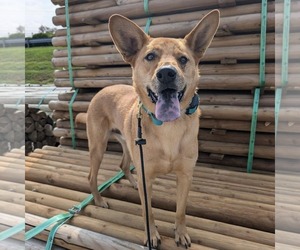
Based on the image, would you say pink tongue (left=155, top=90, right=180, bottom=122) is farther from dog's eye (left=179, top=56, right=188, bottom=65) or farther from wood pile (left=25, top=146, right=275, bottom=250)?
wood pile (left=25, top=146, right=275, bottom=250)

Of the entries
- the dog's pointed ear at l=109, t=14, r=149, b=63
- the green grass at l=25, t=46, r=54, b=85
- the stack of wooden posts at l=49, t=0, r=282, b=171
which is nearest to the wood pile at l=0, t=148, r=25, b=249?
the dog's pointed ear at l=109, t=14, r=149, b=63

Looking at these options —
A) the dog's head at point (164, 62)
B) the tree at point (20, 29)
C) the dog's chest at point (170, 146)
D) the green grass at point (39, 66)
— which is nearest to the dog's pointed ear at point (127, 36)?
the dog's head at point (164, 62)

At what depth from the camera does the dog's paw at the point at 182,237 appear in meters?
2.48

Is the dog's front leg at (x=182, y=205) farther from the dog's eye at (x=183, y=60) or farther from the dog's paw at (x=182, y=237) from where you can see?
the dog's eye at (x=183, y=60)

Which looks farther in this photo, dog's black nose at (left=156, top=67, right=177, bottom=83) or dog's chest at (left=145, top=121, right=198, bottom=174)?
dog's chest at (left=145, top=121, right=198, bottom=174)

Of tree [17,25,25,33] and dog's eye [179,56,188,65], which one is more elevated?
tree [17,25,25,33]

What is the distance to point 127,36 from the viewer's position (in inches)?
98.0

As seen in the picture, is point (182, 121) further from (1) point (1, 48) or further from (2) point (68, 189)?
(2) point (68, 189)

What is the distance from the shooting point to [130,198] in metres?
3.47

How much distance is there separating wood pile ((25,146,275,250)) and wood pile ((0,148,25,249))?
3.35 ft

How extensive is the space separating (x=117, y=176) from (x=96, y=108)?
996 millimetres

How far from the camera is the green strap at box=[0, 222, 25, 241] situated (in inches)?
71.4

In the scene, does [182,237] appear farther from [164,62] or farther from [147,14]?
[147,14]

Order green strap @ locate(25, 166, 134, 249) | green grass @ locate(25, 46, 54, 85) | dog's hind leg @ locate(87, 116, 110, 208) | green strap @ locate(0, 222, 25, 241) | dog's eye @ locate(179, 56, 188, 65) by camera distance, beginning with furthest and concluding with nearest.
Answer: green grass @ locate(25, 46, 54, 85), dog's hind leg @ locate(87, 116, 110, 208), green strap @ locate(25, 166, 134, 249), dog's eye @ locate(179, 56, 188, 65), green strap @ locate(0, 222, 25, 241)
